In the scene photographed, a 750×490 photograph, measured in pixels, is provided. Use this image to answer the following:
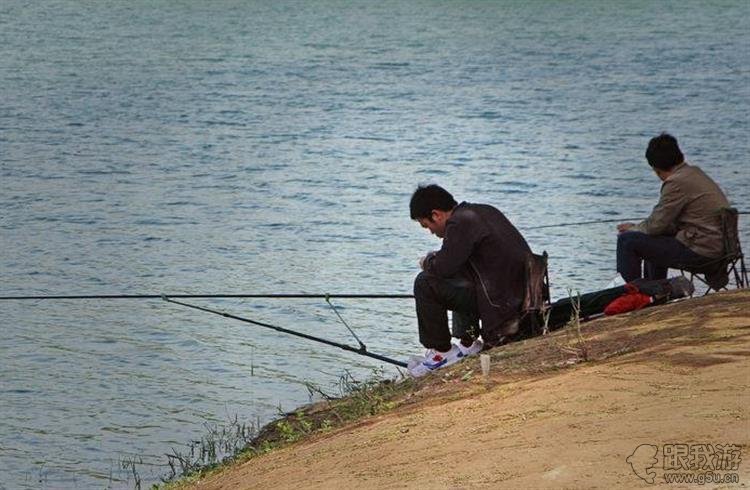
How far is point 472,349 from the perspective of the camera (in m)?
8.69

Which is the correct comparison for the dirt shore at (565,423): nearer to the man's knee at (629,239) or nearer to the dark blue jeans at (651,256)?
the dark blue jeans at (651,256)

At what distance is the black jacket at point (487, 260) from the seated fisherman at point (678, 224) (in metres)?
1.09

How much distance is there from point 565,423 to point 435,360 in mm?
2670

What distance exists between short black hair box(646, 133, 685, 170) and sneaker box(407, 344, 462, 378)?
1673mm

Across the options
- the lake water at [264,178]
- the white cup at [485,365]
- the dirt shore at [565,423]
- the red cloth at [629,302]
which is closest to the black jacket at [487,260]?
the dirt shore at [565,423]

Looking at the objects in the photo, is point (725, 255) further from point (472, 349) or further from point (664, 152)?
point (472, 349)

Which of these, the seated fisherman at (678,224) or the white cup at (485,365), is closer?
the white cup at (485,365)

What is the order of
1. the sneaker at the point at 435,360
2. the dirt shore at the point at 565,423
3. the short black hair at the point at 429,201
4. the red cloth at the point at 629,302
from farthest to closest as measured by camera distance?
the red cloth at the point at 629,302 → the sneaker at the point at 435,360 → the short black hair at the point at 429,201 → the dirt shore at the point at 565,423

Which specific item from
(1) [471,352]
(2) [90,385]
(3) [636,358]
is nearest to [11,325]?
(2) [90,385]

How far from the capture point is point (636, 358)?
23.5ft

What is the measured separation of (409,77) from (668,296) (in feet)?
74.8

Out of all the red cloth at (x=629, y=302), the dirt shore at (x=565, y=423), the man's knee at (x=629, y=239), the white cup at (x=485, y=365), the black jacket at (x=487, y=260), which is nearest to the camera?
the dirt shore at (x=565, y=423)

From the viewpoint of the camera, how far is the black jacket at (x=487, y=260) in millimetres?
Result: 8422

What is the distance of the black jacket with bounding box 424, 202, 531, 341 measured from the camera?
332 inches
